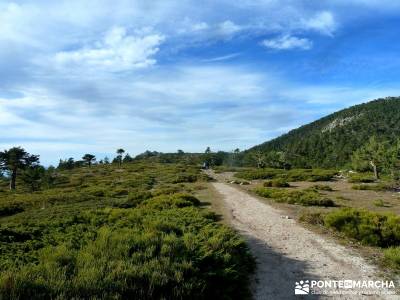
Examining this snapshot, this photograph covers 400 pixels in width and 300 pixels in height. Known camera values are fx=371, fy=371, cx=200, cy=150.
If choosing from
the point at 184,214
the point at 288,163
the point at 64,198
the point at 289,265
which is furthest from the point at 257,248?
the point at 288,163

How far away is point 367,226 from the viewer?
15125 millimetres

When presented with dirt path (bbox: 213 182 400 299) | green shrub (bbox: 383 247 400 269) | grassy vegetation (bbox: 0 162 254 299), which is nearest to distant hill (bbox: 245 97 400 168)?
dirt path (bbox: 213 182 400 299)

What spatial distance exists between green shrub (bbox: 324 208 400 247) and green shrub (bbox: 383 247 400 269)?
6.02 feet

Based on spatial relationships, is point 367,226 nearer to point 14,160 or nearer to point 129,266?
point 129,266

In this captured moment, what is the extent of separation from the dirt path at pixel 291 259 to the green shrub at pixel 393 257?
0.75 meters

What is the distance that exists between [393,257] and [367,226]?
3.15 metres

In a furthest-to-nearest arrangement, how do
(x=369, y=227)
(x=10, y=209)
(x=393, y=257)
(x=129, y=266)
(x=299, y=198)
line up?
(x=10, y=209) → (x=299, y=198) → (x=369, y=227) → (x=393, y=257) → (x=129, y=266)

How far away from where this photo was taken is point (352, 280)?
416 inches

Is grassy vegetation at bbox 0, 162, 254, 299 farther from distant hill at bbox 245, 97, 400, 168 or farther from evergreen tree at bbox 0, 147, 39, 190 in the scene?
distant hill at bbox 245, 97, 400, 168

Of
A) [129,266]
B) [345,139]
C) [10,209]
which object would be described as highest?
[345,139]

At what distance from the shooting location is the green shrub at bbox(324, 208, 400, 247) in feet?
47.8

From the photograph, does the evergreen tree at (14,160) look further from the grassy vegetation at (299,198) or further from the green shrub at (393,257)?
the green shrub at (393,257)

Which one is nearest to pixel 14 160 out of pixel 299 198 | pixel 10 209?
pixel 10 209

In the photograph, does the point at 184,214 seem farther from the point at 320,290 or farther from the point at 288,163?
the point at 288,163
